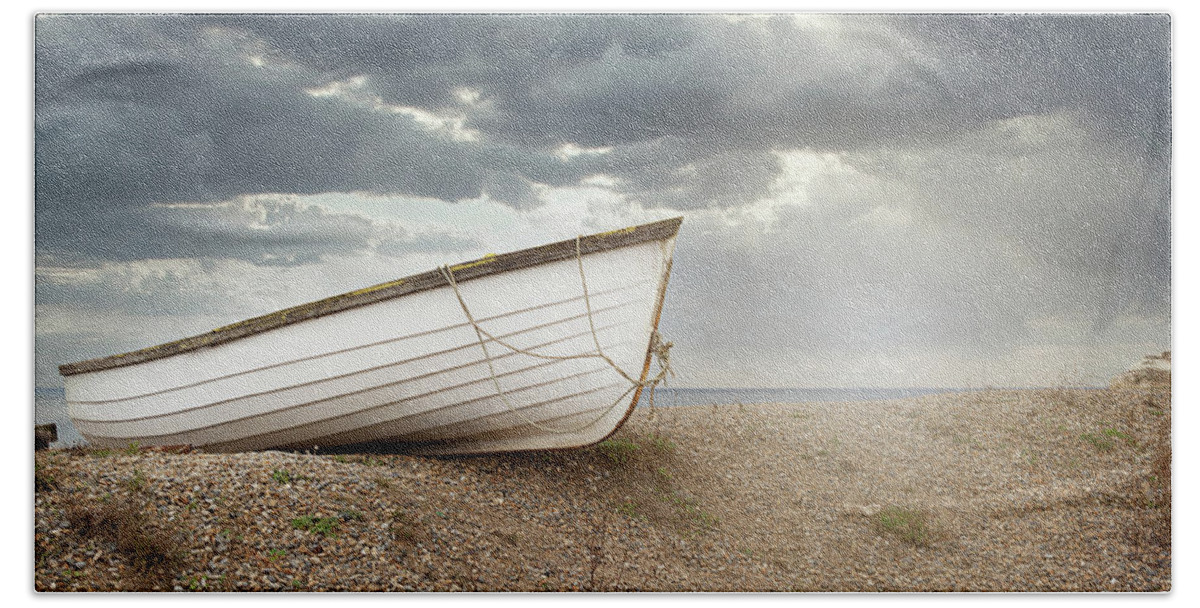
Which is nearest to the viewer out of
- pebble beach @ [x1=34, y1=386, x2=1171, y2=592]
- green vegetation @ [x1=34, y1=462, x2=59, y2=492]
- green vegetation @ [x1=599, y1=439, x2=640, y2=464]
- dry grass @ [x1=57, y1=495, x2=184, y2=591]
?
dry grass @ [x1=57, y1=495, x2=184, y2=591]

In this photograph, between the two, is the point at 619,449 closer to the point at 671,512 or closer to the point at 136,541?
the point at 671,512

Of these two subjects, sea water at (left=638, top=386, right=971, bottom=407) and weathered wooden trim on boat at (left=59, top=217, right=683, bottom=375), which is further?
sea water at (left=638, top=386, right=971, bottom=407)

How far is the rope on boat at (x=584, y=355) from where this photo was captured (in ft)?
13.7

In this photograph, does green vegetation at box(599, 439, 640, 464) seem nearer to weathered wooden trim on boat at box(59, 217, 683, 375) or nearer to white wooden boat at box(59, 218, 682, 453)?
white wooden boat at box(59, 218, 682, 453)

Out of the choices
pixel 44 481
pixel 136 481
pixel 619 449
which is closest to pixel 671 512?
pixel 619 449

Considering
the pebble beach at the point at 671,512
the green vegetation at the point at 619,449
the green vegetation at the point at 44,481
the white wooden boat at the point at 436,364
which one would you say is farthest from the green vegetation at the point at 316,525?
the green vegetation at the point at 619,449

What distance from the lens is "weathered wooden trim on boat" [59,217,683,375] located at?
413 cm

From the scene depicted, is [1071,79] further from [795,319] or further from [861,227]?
[795,319]

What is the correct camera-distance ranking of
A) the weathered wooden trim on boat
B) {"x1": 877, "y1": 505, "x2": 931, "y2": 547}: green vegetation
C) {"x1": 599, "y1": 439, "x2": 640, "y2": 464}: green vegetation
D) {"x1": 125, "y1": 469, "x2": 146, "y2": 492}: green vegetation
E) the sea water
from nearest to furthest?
1. {"x1": 125, "y1": 469, "x2": 146, "y2": 492}: green vegetation
2. the weathered wooden trim on boat
3. {"x1": 877, "y1": 505, "x2": 931, "y2": 547}: green vegetation
4. the sea water
5. {"x1": 599, "y1": 439, "x2": 640, "y2": 464}: green vegetation

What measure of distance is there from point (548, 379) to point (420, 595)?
1.36 metres

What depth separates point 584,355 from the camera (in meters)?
4.30

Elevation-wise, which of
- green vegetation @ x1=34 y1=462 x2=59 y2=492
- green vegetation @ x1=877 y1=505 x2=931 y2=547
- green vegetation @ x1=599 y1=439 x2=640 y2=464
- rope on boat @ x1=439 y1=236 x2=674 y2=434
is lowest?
green vegetation @ x1=877 y1=505 x2=931 y2=547

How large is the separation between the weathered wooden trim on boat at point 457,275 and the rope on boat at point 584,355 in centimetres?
7

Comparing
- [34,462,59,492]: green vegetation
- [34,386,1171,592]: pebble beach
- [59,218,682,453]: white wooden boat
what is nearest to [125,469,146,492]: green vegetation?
[34,386,1171,592]: pebble beach
